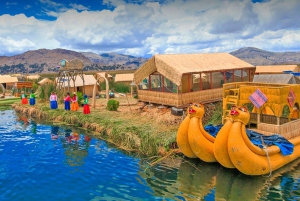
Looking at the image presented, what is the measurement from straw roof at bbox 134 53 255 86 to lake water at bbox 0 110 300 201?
489 cm

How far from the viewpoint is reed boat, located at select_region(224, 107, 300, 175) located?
30.3 ft

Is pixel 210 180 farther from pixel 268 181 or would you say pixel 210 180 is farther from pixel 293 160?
pixel 293 160

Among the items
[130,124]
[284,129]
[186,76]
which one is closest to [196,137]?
[284,129]

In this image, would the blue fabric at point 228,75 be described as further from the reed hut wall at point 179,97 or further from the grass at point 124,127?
the grass at point 124,127

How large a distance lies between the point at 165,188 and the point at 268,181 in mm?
3166

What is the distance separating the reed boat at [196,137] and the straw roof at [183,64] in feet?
14.2

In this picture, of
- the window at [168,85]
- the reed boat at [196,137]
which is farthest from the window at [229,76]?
the reed boat at [196,137]

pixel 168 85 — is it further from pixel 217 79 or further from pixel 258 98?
pixel 258 98

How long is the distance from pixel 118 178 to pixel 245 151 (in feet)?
13.3

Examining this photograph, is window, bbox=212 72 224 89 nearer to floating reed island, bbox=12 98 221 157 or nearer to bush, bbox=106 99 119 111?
floating reed island, bbox=12 98 221 157

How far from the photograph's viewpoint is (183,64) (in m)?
16.3

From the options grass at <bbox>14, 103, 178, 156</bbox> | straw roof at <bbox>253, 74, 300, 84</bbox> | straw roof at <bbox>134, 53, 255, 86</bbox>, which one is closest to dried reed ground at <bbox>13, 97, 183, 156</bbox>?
grass at <bbox>14, 103, 178, 156</bbox>

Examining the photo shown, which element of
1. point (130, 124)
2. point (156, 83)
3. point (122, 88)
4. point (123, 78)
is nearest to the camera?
point (130, 124)

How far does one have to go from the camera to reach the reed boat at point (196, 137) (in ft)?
34.3
